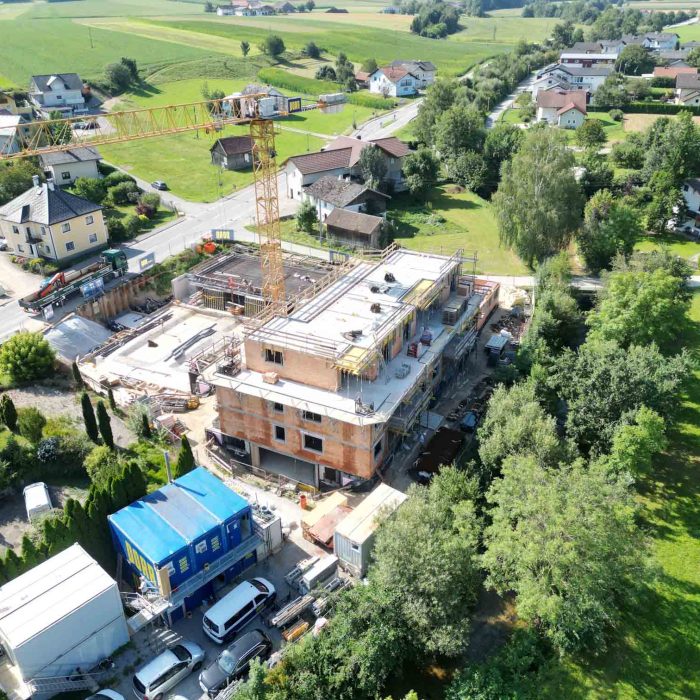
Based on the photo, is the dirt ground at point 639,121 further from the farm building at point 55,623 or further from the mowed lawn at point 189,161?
the farm building at point 55,623

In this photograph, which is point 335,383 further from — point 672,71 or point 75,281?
point 672,71

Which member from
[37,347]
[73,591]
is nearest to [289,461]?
[73,591]

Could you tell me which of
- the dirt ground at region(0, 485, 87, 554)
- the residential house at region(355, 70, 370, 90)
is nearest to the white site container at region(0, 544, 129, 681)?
the dirt ground at region(0, 485, 87, 554)

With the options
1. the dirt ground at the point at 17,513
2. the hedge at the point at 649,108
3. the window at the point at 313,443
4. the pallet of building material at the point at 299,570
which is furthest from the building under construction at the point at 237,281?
the hedge at the point at 649,108

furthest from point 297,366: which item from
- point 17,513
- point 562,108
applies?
point 562,108

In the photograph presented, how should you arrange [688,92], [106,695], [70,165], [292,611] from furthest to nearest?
1. [688,92]
2. [70,165]
3. [292,611]
4. [106,695]

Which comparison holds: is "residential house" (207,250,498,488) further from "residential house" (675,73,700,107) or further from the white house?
"residential house" (675,73,700,107)
